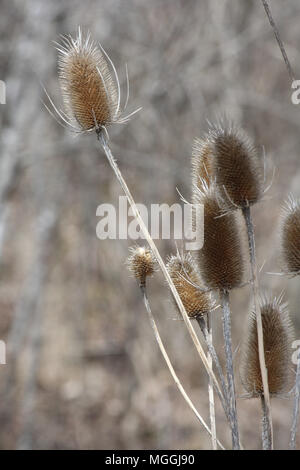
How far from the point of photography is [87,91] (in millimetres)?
1526

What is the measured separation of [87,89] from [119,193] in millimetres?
5670

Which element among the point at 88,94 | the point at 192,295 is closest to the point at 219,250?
the point at 192,295

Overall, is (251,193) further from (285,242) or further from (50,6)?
(50,6)

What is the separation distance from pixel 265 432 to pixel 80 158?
5.90 metres

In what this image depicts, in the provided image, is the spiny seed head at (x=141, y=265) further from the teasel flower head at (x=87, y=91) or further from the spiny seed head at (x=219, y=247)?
the teasel flower head at (x=87, y=91)

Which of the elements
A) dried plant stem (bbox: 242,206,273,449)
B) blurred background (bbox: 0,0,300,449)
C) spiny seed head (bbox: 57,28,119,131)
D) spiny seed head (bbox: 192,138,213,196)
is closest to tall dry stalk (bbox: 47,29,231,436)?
spiny seed head (bbox: 57,28,119,131)

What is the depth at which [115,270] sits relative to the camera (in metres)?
7.37

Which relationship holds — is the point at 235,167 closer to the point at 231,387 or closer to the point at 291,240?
the point at 291,240

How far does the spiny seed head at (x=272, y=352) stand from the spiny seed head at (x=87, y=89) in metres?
0.58

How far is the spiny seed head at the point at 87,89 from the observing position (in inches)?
60.1

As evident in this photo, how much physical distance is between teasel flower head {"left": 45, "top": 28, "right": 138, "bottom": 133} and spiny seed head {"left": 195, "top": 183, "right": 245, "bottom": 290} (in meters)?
0.29

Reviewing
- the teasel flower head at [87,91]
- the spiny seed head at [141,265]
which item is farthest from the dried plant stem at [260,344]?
the teasel flower head at [87,91]

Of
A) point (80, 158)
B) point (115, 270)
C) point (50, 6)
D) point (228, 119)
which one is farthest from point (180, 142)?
point (228, 119)

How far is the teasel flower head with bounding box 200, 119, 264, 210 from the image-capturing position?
1.42 m
